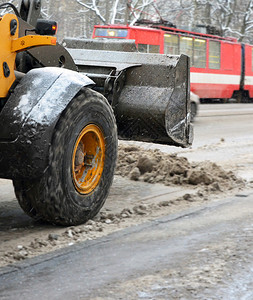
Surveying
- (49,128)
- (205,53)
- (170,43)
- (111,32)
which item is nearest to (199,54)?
(205,53)

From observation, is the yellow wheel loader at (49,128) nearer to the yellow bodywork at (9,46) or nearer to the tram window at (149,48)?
the yellow bodywork at (9,46)

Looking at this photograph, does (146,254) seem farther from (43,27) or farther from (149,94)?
(149,94)

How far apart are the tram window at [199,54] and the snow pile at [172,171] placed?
16068mm

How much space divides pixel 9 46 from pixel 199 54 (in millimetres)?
19786

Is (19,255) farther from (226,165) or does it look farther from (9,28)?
(226,165)

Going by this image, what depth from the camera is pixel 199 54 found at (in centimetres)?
2372

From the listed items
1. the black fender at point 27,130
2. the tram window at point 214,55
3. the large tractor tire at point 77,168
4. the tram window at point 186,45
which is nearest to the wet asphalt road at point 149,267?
the large tractor tire at point 77,168

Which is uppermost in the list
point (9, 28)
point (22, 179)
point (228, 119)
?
point (9, 28)

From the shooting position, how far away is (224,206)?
5723mm

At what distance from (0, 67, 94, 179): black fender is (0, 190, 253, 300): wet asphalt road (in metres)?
0.63

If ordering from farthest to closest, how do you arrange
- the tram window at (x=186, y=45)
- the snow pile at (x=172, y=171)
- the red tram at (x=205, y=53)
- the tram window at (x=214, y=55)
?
the tram window at (x=214, y=55), the tram window at (x=186, y=45), the red tram at (x=205, y=53), the snow pile at (x=172, y=171)

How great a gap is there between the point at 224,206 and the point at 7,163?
227 centimetres

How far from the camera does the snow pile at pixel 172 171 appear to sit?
667 centimetres

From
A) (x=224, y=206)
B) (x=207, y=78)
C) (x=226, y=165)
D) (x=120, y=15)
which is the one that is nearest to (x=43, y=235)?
(x=224, y=206)
